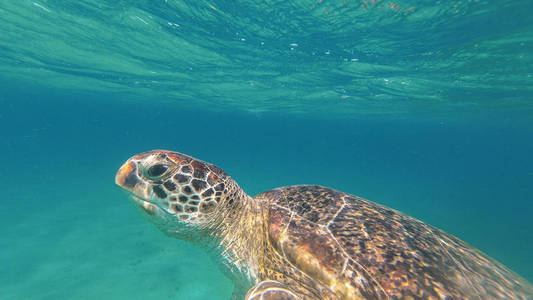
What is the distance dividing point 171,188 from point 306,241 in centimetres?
130

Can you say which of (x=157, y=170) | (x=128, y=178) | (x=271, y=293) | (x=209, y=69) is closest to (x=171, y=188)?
(x=157, y=170)

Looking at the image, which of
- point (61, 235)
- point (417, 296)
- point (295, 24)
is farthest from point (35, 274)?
point (295, 24)

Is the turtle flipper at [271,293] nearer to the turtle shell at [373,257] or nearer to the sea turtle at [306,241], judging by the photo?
the sea turtle at [306,241]

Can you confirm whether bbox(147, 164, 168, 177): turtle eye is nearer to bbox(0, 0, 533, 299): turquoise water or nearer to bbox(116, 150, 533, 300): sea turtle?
bbox(116, 150, 533, 300): sea turtle

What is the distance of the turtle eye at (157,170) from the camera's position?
2.28 m

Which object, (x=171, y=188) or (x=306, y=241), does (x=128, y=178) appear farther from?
(x=306, y=241)

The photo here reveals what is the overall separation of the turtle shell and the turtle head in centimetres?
71

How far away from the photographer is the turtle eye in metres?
2.28

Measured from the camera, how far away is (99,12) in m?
9.35

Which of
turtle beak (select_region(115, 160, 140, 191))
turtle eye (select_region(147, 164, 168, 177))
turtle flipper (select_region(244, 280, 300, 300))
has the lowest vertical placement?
turtle flipper (select_region(244, 280, 300, 300))

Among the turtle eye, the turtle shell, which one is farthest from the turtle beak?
the turtle shell

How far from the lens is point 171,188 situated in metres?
2.30

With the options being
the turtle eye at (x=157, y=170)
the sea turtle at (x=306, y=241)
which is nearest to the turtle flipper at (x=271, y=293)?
the sea turtle at (x=306, y=241)

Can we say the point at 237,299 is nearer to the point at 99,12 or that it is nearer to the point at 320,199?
the point at 320,199
